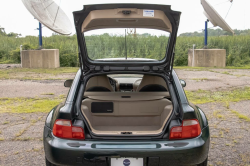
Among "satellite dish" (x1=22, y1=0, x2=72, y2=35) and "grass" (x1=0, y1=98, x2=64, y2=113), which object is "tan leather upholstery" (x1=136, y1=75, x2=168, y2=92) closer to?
"grass" (x1=0, y1=98, x2=64, y2=113)

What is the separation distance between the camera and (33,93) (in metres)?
9.79

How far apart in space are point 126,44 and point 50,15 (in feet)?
44.6

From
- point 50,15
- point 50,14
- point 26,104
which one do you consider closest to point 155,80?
point 26,104

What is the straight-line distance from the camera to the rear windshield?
3.64m

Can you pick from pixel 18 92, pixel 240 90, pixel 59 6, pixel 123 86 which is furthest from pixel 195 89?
pixel 59 6

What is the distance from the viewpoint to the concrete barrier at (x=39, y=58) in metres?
19.6

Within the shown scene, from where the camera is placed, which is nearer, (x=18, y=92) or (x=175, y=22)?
(x=175, y=22)

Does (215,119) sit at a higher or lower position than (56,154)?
lower

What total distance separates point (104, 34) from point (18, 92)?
7.13m

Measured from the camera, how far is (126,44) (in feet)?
12.7

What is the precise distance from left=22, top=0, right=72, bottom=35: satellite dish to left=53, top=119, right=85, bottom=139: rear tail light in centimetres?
1216

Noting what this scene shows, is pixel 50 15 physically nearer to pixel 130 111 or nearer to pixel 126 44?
pixel 126 44

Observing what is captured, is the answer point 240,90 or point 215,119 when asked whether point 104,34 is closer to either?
point 215,119

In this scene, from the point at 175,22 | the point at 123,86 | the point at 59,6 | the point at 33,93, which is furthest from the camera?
the point at 59,6
